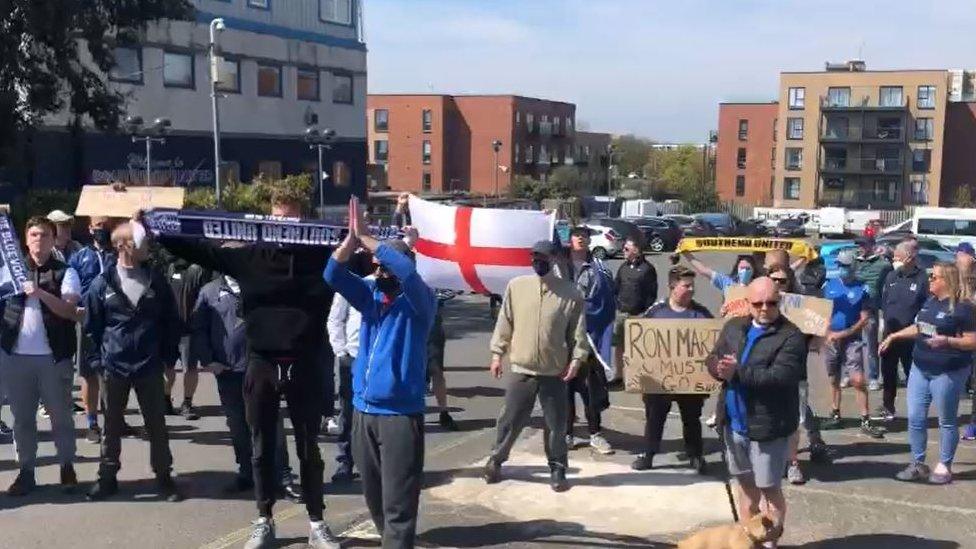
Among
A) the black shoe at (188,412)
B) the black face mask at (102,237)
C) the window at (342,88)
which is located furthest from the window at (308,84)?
the black face mask at (102,237)

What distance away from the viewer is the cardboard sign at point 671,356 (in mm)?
8516

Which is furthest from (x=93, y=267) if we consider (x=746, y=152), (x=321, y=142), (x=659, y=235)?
(x=746, y=152)

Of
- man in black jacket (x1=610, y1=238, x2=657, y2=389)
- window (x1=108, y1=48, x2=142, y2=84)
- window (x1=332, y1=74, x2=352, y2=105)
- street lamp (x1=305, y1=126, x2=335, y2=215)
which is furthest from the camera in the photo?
window (x1=332, y1=74, x2=352, y2=105)

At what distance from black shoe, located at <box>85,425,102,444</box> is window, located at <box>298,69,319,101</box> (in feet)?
108

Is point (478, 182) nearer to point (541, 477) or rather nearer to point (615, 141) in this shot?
point (615, 141)

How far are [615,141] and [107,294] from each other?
113 metres

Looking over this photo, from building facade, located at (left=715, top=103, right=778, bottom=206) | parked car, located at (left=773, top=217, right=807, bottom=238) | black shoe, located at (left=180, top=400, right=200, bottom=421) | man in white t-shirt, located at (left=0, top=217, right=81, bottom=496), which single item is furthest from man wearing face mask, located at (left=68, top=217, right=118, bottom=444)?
building facade, located at (left=715, top=103, right=778, bottom=206)

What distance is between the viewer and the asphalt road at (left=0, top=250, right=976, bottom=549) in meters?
6.86

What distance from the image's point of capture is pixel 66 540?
6.68 meters

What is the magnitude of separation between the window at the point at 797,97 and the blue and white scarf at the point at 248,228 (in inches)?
Result: 3182

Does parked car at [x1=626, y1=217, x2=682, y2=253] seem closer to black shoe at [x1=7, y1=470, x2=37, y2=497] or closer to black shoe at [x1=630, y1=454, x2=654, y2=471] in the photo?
black shoe at [x1=630, y1=454, x2=654, y2=471]

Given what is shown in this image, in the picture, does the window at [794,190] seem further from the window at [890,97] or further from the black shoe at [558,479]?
the black shoe at [558,479]

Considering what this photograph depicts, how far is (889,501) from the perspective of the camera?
7.81 meters

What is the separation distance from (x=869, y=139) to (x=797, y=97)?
6.31m
